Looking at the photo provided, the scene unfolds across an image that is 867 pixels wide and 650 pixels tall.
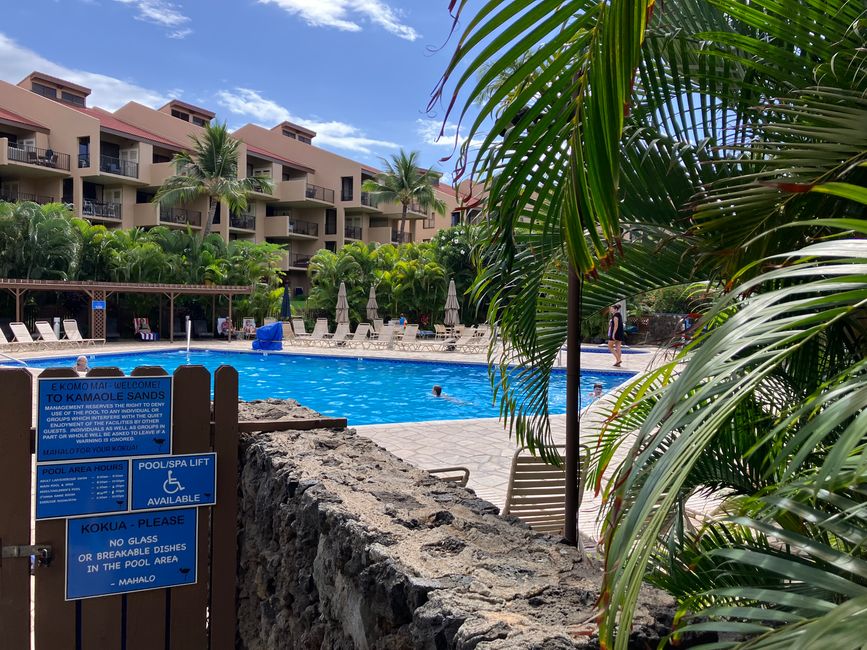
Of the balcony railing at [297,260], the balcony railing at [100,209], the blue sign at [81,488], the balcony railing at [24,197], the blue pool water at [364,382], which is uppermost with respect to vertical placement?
the balcony railing at [24,197]

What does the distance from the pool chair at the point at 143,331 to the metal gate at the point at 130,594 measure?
24.3m

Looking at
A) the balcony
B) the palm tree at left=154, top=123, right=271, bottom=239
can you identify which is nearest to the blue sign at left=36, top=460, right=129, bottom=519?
the palm tree at left=154, top=123, right=271, bottom=239

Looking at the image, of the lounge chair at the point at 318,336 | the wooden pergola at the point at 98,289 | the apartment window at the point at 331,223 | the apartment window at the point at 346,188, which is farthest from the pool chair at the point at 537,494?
the apartment window at the point at 346,188

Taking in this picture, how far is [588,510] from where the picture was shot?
6109 millimetres

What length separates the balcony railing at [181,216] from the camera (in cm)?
3494

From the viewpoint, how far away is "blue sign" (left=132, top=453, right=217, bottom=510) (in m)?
3.21

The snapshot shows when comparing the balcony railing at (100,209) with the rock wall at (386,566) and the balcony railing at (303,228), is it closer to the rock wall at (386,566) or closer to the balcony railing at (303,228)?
the balcony railing at (303,228)

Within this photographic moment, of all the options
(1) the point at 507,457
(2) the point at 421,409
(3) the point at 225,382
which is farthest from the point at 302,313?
(3) the point at 225,382

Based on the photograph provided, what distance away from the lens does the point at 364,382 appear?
18328 millimetres

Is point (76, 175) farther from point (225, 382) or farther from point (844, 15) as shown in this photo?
point (844, 15)

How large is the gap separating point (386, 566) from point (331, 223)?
42.7 metres

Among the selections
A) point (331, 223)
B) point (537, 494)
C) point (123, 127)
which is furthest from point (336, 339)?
point (331, 223)

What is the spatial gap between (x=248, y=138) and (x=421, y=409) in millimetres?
33130

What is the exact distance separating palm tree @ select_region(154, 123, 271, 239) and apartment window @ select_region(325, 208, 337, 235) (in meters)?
9.21
